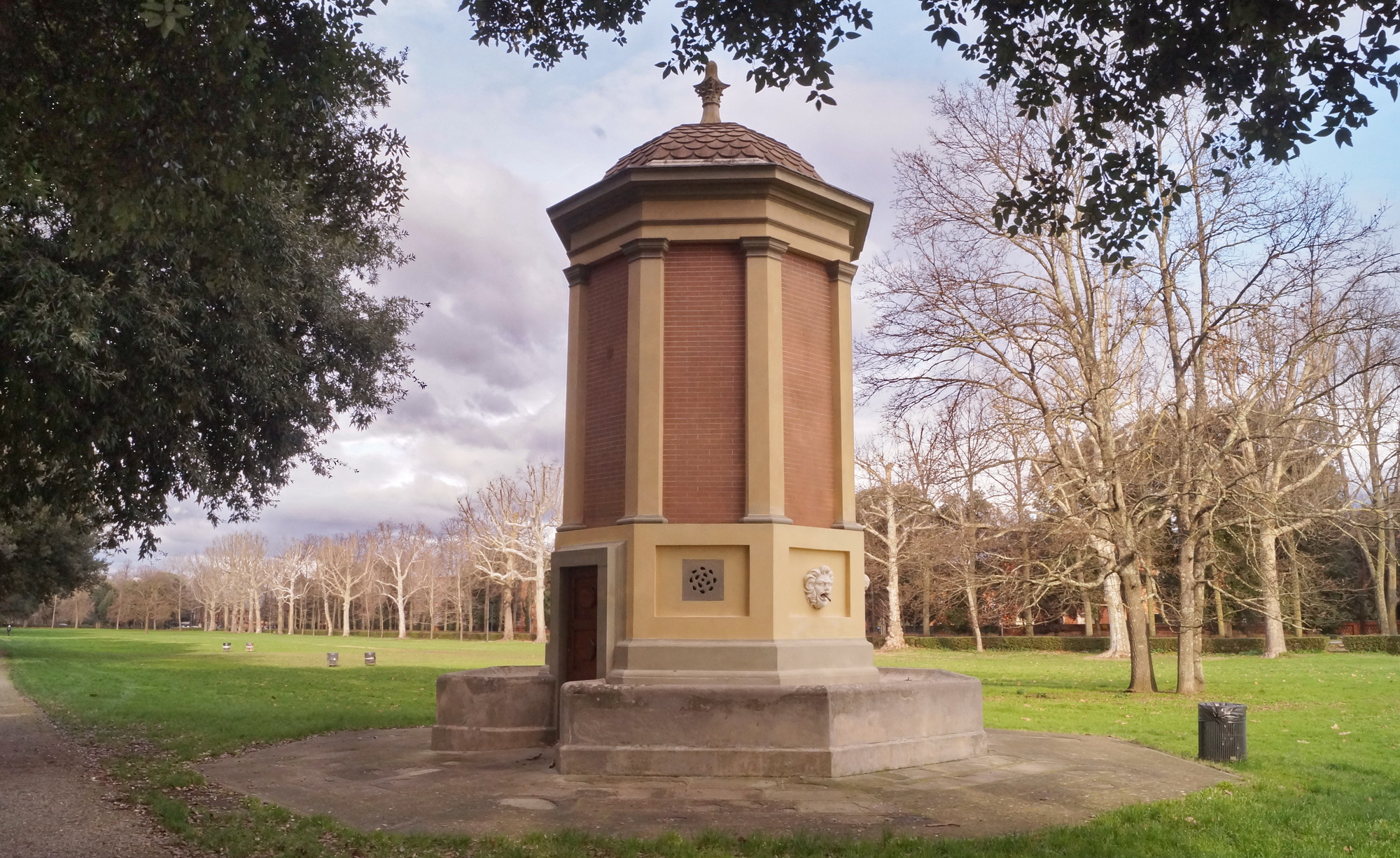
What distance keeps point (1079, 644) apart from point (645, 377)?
136 ft

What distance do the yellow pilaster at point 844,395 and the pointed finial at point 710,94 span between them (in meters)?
2.59

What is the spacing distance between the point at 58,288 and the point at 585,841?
819 centimetres

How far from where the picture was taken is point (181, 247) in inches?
451

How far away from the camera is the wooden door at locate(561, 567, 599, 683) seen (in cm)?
1202

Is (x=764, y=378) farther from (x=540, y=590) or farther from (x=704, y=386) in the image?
(x=540, y=590)

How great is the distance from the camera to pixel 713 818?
8.06 meters

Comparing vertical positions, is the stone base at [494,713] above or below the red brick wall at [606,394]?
below

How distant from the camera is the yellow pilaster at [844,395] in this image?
12203mm

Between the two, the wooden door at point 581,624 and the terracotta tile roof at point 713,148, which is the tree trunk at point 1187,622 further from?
the wooden door at point 581,624

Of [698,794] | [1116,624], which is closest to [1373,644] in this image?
[1116,624]

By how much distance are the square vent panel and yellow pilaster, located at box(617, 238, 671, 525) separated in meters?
0.62

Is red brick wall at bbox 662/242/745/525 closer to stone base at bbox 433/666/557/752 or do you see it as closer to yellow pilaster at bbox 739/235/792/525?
yellow pilaster at bbox 739/235/792/525

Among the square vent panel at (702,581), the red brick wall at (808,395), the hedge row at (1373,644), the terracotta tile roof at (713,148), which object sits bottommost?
the hedge row at (1373,644)

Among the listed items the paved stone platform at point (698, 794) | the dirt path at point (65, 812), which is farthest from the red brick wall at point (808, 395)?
the dirt path at point (65, 812)
